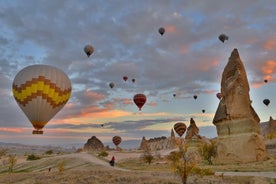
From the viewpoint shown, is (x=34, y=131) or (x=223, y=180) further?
(x=34, y=131)

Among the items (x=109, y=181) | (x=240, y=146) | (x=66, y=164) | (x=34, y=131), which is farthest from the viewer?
(x=66, y=164)

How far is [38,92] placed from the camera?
3391 centimetres

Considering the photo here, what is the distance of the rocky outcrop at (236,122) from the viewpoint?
3675cm

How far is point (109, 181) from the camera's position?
78.7 feet

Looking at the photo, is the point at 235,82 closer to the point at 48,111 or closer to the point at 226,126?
the point at 226,126

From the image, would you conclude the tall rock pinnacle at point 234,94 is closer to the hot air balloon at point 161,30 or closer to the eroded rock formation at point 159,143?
the hot air balloon at point 161,30

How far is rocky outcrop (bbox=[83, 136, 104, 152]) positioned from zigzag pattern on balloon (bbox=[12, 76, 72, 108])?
84.6m

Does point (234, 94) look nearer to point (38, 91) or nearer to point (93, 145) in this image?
point (38, 91)

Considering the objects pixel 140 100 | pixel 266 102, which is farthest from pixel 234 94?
pixel 266 102

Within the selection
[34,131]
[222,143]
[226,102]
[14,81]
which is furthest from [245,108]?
[14,81]

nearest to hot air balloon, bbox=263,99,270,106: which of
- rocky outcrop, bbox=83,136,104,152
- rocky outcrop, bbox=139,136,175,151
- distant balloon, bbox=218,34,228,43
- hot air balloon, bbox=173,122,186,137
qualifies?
hot air balloon, bbox=173,122,186,137

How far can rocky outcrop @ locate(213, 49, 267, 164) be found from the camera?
36.8 meters

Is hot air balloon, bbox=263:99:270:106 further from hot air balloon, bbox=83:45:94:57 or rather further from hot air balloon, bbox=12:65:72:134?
hot air balloon, bbox=12:65:72:134

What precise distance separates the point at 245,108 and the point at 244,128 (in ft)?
8.15
